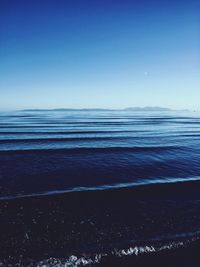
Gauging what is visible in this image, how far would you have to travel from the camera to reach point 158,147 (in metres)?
14.8

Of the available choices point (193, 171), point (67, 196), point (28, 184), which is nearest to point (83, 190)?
point (67, 196)

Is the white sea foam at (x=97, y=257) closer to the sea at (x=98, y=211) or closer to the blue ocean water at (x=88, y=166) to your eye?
the sea at (x=98, y=211)

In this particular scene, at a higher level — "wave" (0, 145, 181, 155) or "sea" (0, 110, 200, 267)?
"wave" (0, 145, 181, 155)

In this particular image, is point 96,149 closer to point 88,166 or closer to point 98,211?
point 88,166

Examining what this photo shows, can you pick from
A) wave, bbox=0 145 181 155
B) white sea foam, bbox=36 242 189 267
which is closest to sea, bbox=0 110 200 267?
white sea foam, bbox=36 242 189 267

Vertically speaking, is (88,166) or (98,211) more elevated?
(88,166)

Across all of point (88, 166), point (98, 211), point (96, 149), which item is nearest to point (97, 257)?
point (98, 211)

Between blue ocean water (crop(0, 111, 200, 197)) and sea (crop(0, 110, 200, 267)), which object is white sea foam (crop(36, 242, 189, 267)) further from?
blue ocean water (crop(0, 111, 200, 197))

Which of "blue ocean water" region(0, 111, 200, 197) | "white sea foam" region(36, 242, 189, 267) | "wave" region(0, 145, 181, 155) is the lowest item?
"white sea foam" region(36, 242, 189, 267)

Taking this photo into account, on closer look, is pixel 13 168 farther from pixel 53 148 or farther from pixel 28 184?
pixel 53 148

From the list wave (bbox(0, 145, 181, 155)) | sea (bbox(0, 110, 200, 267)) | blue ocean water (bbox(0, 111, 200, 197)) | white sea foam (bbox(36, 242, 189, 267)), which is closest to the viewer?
white sea foam (bbox(36, 242, 189, 267))

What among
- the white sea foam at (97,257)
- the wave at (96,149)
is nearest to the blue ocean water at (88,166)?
the wave at (96,149)

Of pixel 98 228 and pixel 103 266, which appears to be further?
pixel 98 228

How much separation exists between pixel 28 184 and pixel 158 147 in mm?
9917
